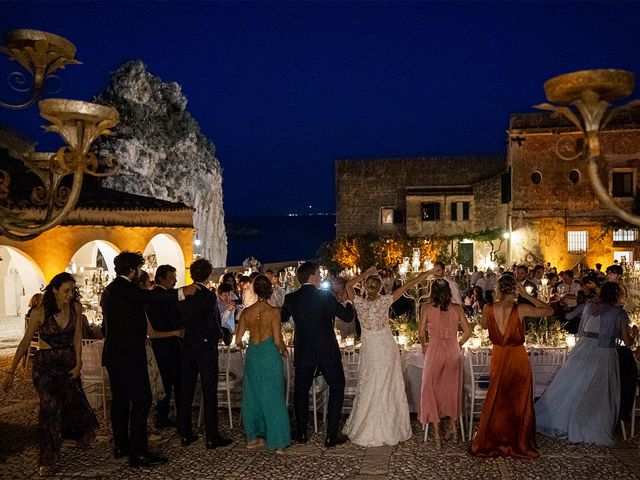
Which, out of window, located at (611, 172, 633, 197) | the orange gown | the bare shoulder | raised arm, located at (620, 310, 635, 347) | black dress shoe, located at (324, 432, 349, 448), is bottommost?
black dress shoe, located at (324, 432, 349, 448)

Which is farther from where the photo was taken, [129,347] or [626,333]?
[626,333]

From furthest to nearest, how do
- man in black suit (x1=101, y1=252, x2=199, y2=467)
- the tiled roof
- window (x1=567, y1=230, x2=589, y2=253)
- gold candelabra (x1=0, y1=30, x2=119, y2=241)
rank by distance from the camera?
window (x1=567, y1=230, x2=589, y2=253)
the tiled roof
man in black suit (x1=101, y1=252, x2=199, y2=467)
gold candelabra (x1=0, y1=30, x2=119, y2=241)

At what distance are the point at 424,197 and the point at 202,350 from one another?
24.5 m

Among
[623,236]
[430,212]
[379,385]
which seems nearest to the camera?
[379,385]

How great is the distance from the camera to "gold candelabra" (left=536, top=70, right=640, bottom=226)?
2.74 meters

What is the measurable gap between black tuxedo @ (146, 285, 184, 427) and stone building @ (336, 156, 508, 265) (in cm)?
2334

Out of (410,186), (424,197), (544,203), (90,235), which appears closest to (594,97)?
(90,235)

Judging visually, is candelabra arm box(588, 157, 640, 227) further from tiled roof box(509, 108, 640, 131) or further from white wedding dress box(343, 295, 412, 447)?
tiled roof box(509, 108, 640, 131)

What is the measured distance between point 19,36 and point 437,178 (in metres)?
28.3

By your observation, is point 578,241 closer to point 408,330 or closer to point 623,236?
point 623,236

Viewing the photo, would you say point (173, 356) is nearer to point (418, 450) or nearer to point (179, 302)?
point (179, 302)

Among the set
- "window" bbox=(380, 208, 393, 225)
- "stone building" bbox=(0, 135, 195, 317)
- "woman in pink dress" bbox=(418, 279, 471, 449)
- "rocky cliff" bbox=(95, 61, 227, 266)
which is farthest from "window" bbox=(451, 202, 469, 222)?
"woman in pink dress" bbox=(418, 279, 471, 449)

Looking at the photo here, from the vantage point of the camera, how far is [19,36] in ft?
10.7

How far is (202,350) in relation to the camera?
6.02 meters
